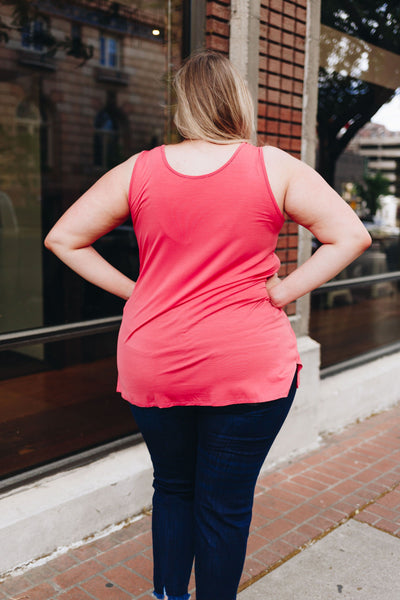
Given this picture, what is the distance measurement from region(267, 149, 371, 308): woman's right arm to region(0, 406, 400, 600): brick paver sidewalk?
1.58 meters

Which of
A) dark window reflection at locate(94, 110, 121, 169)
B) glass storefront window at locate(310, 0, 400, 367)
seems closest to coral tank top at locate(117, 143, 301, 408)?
glass storefront window at locate(310, 0, 400, 367)

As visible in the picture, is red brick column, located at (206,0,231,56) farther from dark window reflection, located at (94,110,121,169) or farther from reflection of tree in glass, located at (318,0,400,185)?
dark window reflection, located at (94,110,121,169)

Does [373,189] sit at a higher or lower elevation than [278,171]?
higher

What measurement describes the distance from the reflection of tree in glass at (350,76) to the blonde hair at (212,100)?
3.12 meters

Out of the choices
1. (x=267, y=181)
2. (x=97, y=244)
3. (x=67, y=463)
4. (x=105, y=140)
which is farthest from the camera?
(x=105, y=140)

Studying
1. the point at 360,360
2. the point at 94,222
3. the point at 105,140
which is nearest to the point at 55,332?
the point at 94,222

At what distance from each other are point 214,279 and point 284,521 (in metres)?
2.09

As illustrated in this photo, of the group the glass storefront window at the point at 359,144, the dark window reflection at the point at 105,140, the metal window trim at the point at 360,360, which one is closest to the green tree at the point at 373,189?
the glass storefront window at the point at 359,144

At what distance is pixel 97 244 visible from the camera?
6.65m

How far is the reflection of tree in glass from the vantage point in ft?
16.0

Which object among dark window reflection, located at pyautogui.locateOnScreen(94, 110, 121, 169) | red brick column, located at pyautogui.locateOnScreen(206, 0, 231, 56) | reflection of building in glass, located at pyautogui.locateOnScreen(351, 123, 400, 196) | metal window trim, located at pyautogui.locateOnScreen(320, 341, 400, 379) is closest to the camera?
red brick column, located at pyautogui.locateOnScreen(206, 0, 231, 56)

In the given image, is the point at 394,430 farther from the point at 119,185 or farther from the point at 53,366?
the point at 119,185

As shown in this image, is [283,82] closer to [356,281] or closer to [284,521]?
[356,281]

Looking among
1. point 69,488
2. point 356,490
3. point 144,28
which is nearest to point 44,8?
point 144,28
